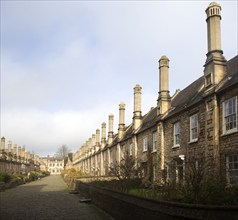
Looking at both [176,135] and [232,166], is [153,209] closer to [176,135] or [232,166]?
[232,166]

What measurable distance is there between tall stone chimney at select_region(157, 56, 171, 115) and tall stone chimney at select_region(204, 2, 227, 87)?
6330 millimetres

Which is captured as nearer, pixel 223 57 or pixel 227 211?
pixel 227 211

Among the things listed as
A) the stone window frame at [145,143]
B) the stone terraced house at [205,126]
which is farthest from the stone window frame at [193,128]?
the stone window frame at [145,143]

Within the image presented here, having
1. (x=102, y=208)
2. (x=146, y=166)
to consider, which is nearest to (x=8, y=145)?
(x=146, y=166)

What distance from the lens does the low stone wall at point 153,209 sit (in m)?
8.10

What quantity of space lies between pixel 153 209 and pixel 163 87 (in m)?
14.9

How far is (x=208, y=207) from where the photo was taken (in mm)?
8320

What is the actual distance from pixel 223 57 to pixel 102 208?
425 inches

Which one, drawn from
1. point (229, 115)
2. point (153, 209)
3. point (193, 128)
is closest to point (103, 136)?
point (193, 128)

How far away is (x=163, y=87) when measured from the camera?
24219mm

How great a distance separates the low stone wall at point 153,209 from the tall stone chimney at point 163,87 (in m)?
8.99

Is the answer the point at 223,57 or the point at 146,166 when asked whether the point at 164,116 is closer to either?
the point at 146,166

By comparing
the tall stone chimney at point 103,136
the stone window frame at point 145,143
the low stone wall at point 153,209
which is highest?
the tall stone chimney at point 103,136

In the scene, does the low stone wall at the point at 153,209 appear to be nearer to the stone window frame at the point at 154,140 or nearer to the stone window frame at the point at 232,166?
the stone window frame at the point at 232,166
